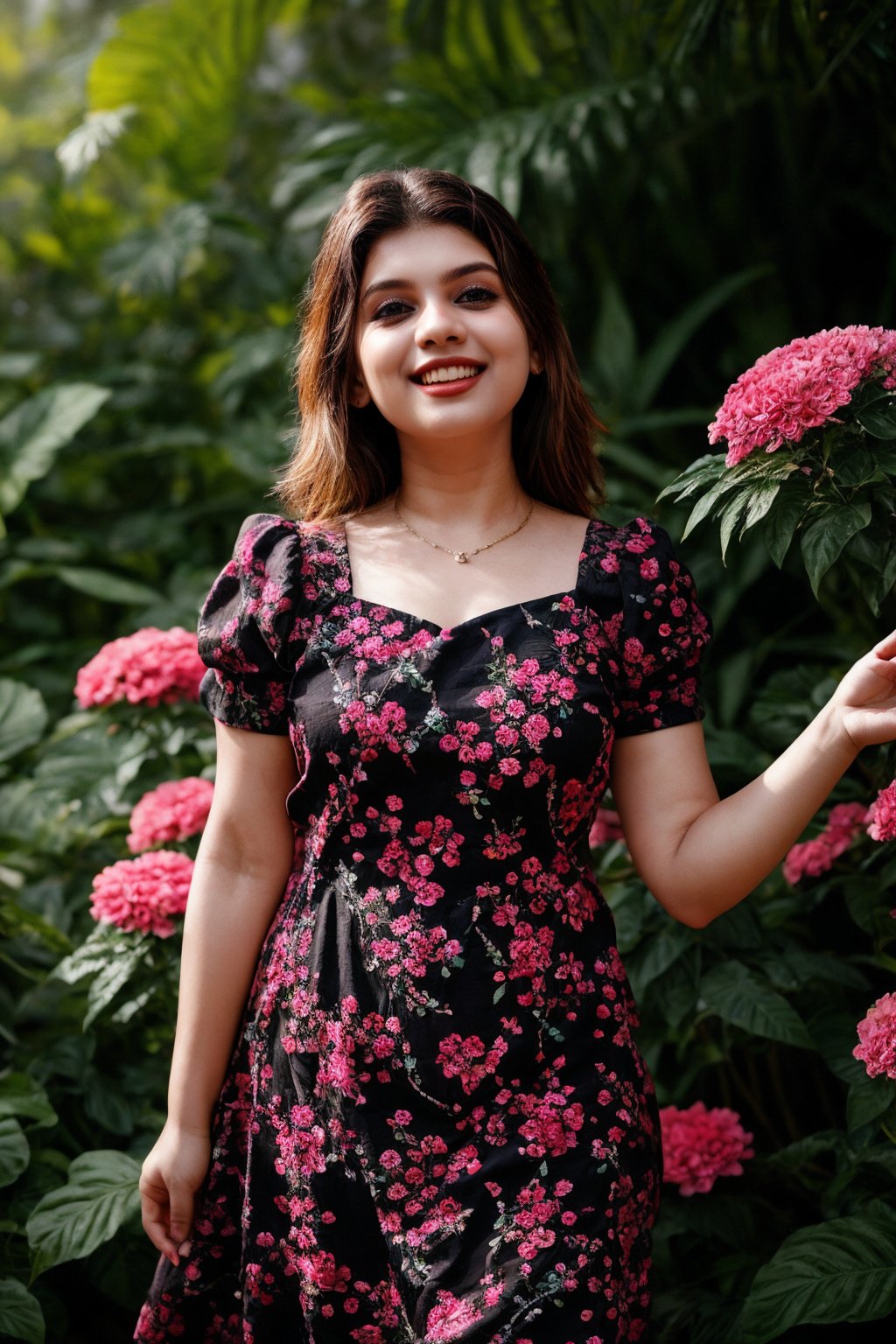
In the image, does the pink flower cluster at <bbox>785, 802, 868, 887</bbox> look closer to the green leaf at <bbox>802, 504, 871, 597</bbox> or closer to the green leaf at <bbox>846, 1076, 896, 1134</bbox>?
the green leaf at <bbox>846, 1076, 896, 1134</bbox>

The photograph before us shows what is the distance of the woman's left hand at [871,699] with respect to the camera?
135 centimetres

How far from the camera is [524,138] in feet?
9.41

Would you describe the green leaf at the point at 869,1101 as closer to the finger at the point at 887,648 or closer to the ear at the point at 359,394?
the finger at the point at 887,648

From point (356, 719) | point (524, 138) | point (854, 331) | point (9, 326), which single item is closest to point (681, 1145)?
point (356, 719)

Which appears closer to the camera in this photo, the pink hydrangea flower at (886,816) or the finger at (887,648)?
the finger at (887,648)

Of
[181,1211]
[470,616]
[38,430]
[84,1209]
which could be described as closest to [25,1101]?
[84,1209]

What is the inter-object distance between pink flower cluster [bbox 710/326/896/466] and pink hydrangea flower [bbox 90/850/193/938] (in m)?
1.00

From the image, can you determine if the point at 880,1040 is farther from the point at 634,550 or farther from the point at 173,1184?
the point at 173,1184

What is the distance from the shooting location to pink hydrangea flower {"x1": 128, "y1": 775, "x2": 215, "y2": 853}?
2.05 metres

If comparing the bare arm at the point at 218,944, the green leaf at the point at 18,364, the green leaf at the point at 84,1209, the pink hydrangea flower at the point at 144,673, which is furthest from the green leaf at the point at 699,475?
the green leaf at the point at 18,364

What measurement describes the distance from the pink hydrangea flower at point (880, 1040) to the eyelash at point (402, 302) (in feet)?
3.17

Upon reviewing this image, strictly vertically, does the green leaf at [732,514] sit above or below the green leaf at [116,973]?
A: above

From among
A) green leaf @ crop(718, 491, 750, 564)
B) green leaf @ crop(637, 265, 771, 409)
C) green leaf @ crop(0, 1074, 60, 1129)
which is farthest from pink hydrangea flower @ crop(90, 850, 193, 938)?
green leaf @ crop(637, 265, 771, 409)

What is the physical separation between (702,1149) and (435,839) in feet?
2.66
